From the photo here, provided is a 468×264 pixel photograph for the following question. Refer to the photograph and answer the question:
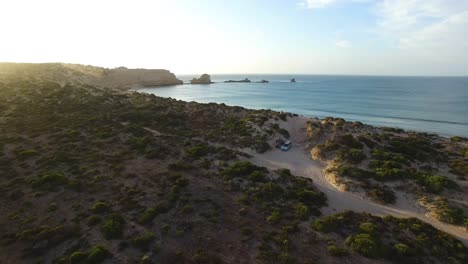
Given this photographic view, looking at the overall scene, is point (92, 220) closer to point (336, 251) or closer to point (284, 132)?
point (336, 251)

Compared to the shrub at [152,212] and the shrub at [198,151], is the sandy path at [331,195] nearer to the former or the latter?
the shrub at [198,151]

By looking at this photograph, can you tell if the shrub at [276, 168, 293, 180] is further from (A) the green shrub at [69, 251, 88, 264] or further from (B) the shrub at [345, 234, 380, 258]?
(A) the green shrub at [69, 251, 88, 264]

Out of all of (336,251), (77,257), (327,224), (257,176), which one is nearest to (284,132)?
(257,176)

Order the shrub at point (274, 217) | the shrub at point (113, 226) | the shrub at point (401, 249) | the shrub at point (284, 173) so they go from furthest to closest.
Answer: the shrub at point (284, 173) → the shrub at point (274, 217) → the shrub at point (113, 226) → the shrub at point (401, 249)

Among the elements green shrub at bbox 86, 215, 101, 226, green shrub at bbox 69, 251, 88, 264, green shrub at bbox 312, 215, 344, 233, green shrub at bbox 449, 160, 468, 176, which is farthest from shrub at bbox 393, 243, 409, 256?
green shrub at bbox 86, 215, 101, 226

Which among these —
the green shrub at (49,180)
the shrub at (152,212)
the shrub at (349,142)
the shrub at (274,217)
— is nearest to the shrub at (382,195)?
the shrub at (274,217)

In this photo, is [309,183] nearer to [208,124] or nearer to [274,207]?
[274,207]

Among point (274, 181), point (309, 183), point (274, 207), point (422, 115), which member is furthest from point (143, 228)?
point (422, 115)
